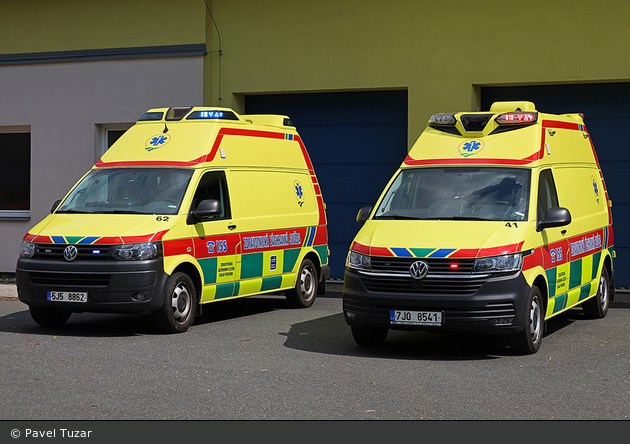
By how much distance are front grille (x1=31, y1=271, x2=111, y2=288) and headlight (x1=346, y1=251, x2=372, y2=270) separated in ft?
8.86

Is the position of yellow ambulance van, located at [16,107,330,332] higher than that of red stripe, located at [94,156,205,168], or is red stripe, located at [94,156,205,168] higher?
red stripe, located at [94,156,205,168]

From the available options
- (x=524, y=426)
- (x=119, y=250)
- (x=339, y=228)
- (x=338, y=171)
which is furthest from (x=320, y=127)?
(x=524, y=426)

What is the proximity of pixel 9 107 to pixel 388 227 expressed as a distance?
11.4m

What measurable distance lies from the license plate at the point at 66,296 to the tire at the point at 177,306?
82 centimetres

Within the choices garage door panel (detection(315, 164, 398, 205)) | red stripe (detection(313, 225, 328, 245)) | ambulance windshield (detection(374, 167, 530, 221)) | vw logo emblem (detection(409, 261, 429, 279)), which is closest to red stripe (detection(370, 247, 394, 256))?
vw logo emblem (detection(409, 261, 429, 279))

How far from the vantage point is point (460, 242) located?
8477 mm

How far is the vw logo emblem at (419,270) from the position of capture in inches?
331

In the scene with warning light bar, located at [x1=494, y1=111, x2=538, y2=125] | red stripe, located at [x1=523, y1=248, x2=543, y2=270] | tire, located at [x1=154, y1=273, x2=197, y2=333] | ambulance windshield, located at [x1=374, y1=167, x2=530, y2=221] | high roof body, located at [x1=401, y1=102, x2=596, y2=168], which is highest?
warning light bar, located at [x1=494, y1=111, x2=538, y2=125]

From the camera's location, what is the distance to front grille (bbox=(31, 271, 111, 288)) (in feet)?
31.9

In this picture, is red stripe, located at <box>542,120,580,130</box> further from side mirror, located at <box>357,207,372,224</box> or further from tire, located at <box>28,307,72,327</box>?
tire, located at <box>28,307,72,327</box>

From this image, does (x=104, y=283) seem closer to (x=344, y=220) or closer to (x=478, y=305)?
(x=478, y=305)

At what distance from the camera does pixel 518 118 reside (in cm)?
993

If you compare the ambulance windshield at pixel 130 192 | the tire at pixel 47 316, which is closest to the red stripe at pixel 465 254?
the ambulance windshield at pixel 130 192

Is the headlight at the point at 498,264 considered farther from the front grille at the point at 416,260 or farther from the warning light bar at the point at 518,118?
the warning light bar at the point at 518,118
